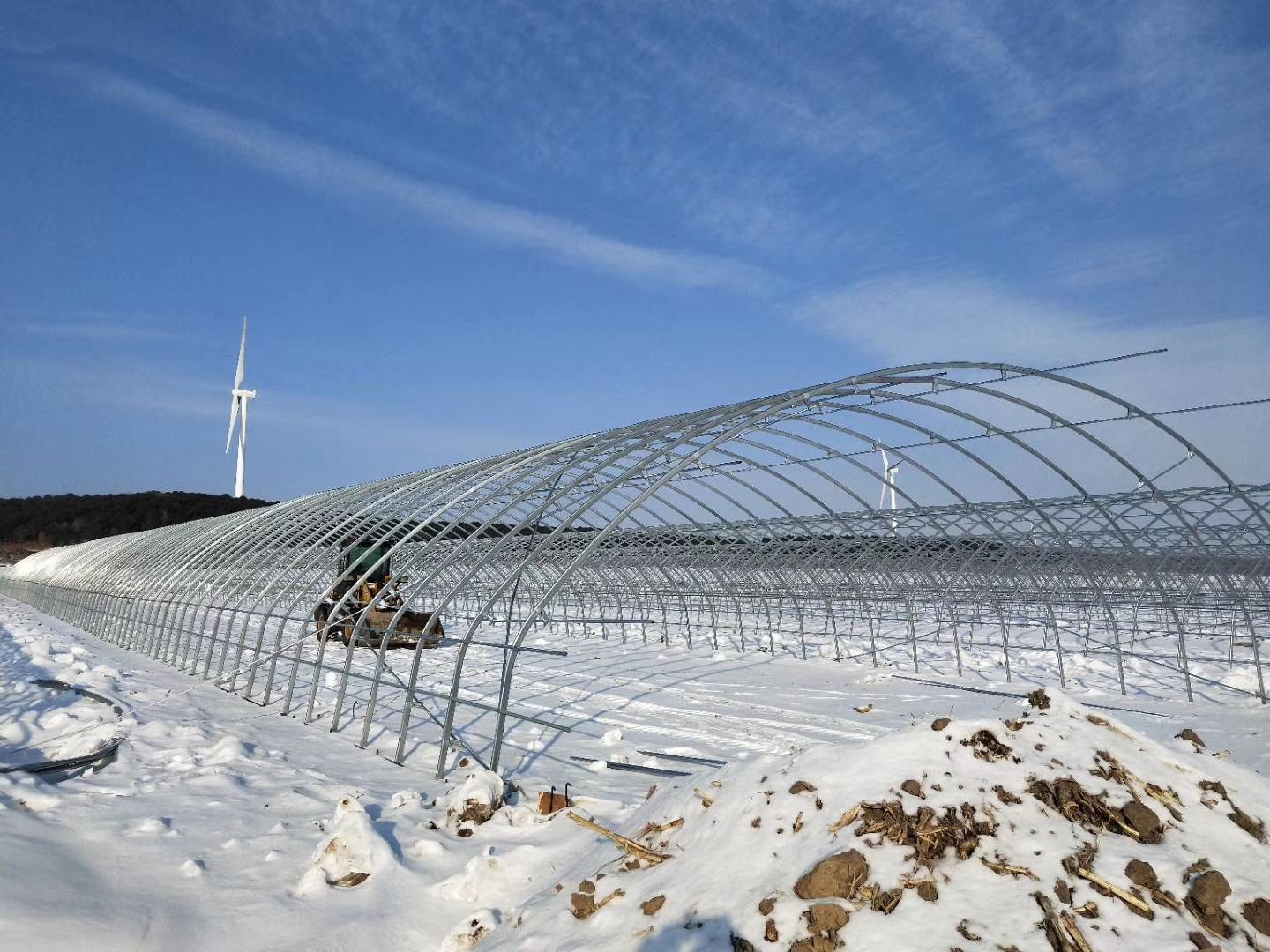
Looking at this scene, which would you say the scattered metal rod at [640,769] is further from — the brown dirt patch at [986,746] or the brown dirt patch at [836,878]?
the brown dirt patch at [836,878]

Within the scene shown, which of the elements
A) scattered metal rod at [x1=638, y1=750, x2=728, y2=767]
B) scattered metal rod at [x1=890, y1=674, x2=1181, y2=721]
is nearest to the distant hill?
scattered metal rod at [x1=890, y1=674, x2=1181, y2=721]

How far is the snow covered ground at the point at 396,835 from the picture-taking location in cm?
398

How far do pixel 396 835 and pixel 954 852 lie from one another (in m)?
3.59

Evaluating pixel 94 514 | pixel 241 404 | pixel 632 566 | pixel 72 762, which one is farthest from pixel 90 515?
pixel 72 762

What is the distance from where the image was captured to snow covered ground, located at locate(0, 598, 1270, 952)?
13.1 ft

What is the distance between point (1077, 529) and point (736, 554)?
347 inches

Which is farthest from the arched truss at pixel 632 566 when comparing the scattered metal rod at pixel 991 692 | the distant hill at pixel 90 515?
the distant hill at pixel 90 515

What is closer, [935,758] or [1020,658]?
[935,758]

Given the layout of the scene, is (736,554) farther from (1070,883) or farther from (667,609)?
(1070,883)

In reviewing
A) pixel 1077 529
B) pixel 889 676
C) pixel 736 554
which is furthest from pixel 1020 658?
pixel 736 554

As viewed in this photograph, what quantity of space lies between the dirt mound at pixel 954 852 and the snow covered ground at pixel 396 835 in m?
0.02

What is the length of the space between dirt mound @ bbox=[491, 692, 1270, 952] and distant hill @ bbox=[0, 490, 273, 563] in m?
75.8

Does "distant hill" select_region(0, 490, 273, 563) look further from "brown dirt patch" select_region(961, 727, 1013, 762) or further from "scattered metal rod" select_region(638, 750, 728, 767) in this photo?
"brown dirt patch" select_region(961, 727, 1013, 762)

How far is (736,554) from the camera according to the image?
2375 centimetres
